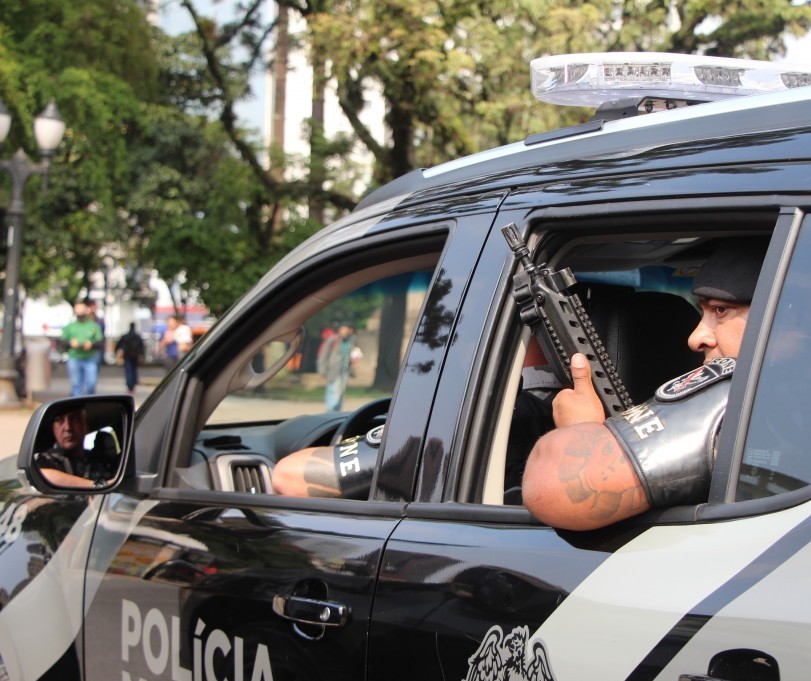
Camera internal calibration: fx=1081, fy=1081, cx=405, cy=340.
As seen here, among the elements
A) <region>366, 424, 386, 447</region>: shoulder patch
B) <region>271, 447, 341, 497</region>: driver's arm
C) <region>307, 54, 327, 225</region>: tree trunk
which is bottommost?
<region>271, 447, 341, 497</region>: driver's arm

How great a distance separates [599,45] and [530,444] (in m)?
12.4

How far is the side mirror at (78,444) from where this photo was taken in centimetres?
231

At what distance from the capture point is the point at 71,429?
101 inches

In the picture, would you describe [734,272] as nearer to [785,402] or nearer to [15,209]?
[785,402]

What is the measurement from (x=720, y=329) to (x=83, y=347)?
13089mm

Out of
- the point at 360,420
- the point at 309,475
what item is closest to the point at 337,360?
the point at 360,420

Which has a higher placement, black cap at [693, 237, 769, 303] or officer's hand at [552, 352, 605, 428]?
black cap at [693, 237, 769, 303]

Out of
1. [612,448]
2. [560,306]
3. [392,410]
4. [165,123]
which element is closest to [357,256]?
[392,410]

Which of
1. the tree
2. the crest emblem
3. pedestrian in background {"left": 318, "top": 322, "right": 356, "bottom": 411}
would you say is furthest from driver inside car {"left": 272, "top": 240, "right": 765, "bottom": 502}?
the tree

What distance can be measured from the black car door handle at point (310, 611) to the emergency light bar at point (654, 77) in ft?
3.53

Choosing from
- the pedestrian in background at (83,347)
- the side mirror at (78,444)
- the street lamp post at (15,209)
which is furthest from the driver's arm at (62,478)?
the street lamp post at (15,209)

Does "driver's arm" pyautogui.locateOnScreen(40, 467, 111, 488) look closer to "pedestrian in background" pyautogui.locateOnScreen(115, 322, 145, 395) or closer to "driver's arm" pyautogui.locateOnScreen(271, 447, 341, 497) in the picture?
"driver's arm" pyautogui.locateOnScreen(271, 447, 341, 497)

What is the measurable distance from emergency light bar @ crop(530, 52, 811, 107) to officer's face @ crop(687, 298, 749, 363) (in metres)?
0.51

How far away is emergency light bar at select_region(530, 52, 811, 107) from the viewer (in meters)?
2.07
